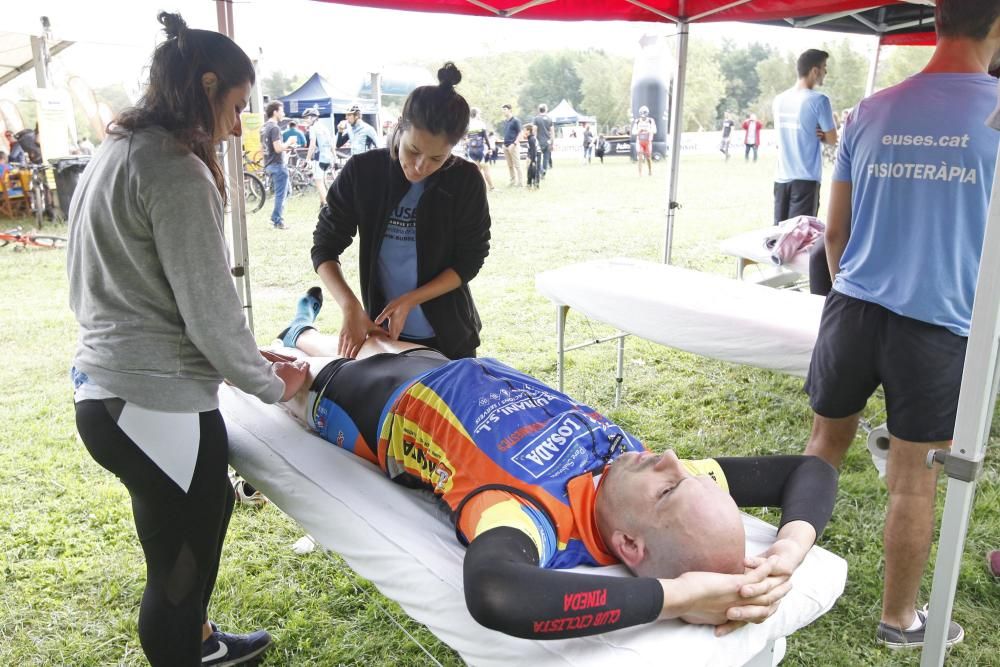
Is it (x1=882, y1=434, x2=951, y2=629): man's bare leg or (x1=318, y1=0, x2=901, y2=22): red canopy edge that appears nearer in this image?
(x1=882, y1=434, x2=951, y2=629): man's bare leg

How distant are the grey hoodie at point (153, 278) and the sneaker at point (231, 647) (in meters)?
0.82

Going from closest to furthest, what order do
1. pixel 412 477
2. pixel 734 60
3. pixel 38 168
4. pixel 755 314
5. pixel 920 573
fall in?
pixel 412 477 → pixel 920 573 → pixel 755 314 → pixel 38 168 → pixel 734 60

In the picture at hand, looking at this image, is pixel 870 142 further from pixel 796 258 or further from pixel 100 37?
pixel 100 37

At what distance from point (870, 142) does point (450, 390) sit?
3.69ft

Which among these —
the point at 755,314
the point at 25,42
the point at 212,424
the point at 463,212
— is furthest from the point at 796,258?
the point at 25,42

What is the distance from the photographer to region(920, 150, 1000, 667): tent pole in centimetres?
118

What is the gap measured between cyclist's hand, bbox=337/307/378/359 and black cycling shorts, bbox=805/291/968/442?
120 cm

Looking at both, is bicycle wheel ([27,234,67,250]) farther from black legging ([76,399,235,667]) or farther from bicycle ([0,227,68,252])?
black legging ([76,399,235,667])

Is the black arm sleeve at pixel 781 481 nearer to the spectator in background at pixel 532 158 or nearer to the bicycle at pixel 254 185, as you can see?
the bicycle at pixel 254 185

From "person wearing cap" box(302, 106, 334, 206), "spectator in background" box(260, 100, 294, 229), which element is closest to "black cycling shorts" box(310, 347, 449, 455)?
"spectator in background" box(260, 100, 294, 229)

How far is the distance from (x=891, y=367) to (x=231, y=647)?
1.74 metres

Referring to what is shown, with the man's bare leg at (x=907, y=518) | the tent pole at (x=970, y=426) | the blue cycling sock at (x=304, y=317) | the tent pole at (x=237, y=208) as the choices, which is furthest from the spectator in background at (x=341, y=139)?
the tent pole at (x=970, y=426)

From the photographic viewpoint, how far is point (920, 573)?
1806 mm

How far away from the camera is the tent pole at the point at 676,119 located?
3014 mm
